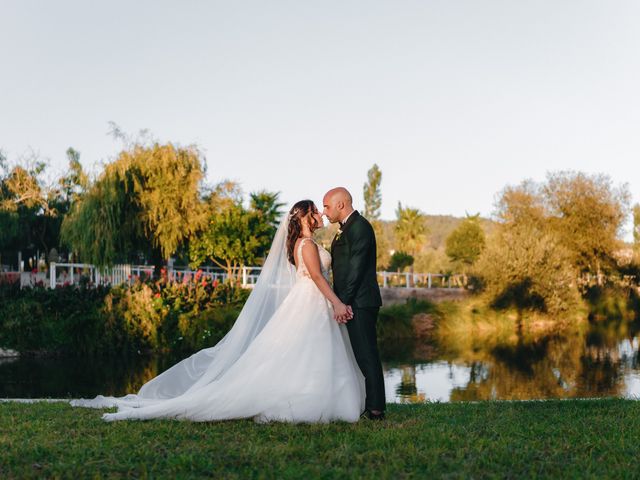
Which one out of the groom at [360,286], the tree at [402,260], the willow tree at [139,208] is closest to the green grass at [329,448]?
the groom at [360,286]

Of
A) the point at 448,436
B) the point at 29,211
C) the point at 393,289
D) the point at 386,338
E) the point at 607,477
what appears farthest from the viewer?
the point at 29,211

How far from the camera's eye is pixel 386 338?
78.9 ft

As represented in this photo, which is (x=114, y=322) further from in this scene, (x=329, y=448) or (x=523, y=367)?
(x=329, y=448)

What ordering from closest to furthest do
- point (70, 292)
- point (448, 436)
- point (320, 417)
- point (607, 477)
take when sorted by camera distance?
point (607, 477) → point (448, 436) → point (320, 417) → point (70, 292)

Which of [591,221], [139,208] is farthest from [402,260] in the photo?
[139,208]

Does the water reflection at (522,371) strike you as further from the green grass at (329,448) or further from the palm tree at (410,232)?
the palm tree at (410,232)

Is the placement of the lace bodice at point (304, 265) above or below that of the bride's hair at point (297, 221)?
below

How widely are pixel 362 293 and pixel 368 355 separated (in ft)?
1.80

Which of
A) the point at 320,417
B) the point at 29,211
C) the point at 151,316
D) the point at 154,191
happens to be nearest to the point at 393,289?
the point at 154,191

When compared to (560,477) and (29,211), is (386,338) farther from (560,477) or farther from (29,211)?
(29,211)

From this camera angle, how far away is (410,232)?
68.9 m

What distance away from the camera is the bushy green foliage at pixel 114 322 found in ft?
63.4

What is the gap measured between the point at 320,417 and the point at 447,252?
5269 cm

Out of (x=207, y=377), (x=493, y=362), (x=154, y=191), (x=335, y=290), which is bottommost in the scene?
(x=493, y=362)
